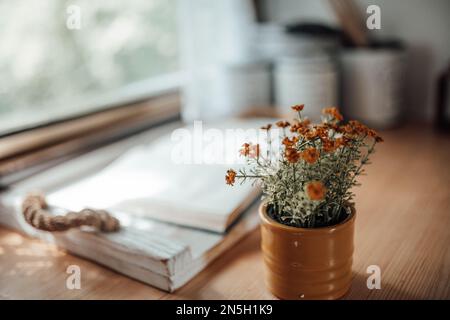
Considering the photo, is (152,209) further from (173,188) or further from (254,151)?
(254,151)

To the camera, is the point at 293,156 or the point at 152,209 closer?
the point at 293,156

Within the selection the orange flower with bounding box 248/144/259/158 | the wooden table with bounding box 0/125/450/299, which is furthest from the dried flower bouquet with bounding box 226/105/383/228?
the wooden table with bounding box 0/125/450/299

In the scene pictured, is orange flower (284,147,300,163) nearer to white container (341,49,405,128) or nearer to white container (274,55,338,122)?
white container (274,55,338,122)

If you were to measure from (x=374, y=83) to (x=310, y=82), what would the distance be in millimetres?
203

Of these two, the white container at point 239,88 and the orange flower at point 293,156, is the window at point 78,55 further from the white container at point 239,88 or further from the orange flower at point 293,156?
the orange flower at point 293,156

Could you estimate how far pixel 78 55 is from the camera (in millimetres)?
1339

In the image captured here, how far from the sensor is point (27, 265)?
712 millimetres

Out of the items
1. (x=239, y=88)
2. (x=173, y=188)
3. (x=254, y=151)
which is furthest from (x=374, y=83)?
(x=254, y=151)

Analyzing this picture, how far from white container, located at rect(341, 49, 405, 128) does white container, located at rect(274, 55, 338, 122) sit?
0.07 m

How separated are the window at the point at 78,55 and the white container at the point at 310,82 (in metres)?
0.45

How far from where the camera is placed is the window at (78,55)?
1188 millimetres

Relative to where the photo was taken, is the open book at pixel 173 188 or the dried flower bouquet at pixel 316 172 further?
the open book at pixel 173 188

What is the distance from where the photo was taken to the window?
1188 mm

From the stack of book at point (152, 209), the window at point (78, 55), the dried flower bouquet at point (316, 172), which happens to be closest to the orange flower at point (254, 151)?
the dried flower bouquet at point (316, 172)
